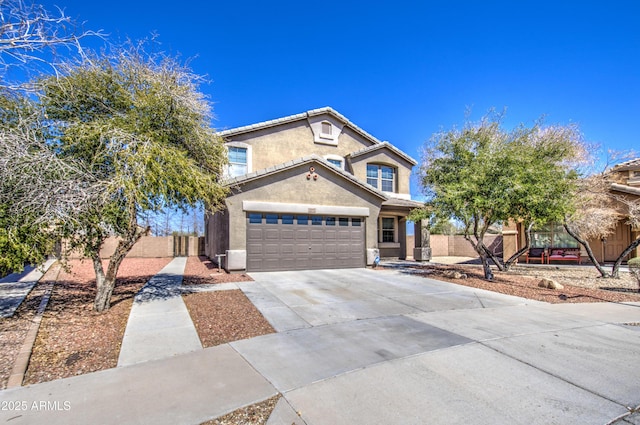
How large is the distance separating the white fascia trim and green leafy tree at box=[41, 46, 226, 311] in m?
5.46

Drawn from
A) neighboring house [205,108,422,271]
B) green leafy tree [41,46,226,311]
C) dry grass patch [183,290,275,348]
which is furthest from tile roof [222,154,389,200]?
dry grass patch [183,290,275,348]

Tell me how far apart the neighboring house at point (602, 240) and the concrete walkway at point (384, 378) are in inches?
564

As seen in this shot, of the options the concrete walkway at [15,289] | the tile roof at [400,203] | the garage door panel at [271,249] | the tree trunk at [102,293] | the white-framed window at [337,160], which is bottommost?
the concrete walkway at [15,289]

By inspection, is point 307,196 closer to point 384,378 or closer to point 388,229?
point 388,229

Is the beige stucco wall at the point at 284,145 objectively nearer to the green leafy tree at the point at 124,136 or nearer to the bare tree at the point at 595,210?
the green leafy tree at the point at 124,136

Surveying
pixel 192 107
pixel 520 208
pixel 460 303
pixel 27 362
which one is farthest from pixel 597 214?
pixel 27 362

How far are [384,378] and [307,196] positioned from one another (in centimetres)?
1121

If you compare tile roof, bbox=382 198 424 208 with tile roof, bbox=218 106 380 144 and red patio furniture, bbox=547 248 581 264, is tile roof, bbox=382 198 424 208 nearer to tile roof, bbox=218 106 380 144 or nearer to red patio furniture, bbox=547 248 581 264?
tile roof, bbox=218 106 380 144

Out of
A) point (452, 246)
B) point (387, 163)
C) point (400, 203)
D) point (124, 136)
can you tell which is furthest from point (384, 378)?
point (452, 246)

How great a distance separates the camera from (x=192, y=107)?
8023 millimetres

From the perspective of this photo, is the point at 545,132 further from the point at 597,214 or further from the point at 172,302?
the point at 172,302

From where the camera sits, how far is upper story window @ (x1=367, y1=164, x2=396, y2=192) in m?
20.8

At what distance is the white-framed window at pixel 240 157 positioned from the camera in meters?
18.4

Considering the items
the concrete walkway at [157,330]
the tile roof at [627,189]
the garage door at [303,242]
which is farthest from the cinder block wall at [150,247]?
the tile roof at [627,189]
